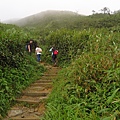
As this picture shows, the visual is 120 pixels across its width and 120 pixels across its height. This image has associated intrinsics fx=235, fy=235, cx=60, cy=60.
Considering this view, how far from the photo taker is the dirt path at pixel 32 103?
6.35m

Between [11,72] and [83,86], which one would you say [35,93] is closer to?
[11,72]

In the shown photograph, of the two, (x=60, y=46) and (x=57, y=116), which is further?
(x=60, y=46)

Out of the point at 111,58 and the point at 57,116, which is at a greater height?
the point at 111,58

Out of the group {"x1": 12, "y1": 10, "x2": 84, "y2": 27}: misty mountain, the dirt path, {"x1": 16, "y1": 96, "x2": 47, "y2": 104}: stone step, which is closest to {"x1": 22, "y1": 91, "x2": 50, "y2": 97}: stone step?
the dirt path

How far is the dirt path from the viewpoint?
20.8 feet

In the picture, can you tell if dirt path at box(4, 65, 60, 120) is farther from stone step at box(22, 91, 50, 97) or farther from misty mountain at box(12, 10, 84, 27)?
misty mountain at box(12, 10, 84, 27)

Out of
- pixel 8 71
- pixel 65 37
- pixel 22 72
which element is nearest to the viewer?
pixel 8 71

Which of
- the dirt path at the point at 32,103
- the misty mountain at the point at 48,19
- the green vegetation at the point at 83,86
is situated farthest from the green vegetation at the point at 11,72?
the misty mountain at the point at 48,19

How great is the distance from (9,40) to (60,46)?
5.67 metres

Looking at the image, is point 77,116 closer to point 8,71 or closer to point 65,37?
point 8,71

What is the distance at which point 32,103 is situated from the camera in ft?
23.6

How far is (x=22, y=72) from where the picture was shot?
30.0ft

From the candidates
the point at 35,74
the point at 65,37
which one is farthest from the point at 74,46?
the point at 35,74

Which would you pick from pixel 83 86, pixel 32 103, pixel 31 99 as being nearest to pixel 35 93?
pixel 31 99
